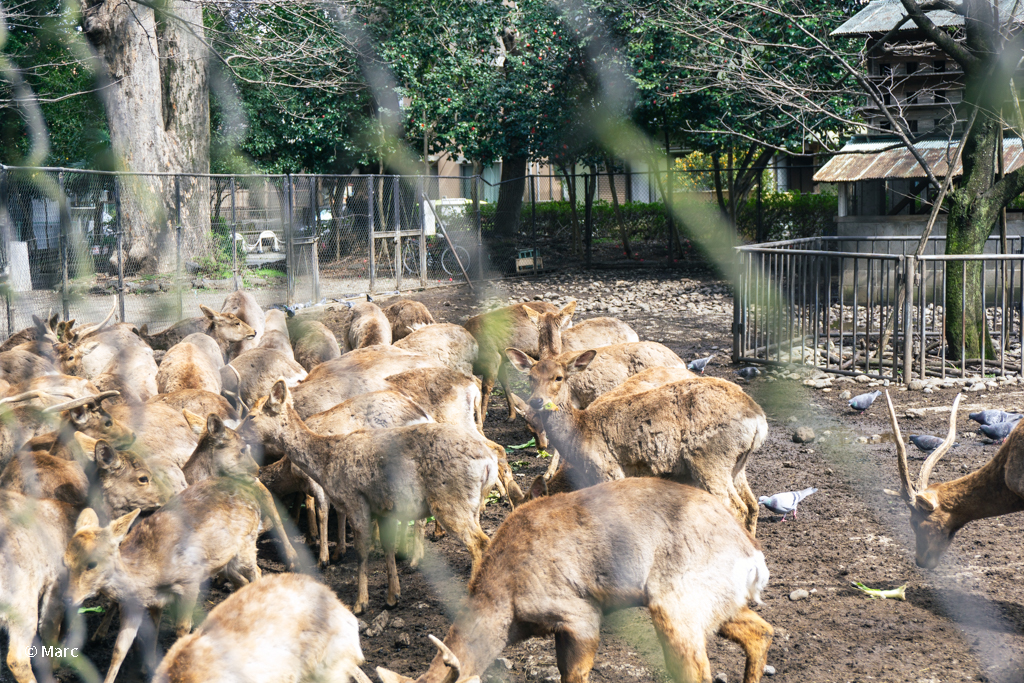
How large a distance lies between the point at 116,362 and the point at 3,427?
1.93 meters

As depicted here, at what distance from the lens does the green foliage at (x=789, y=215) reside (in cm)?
2100

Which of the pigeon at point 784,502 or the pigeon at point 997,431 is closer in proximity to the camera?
Result: the pigeon at point 784,502

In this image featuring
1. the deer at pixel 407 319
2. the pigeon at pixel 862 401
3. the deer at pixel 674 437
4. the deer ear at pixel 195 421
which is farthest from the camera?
the deer at pixel 407 319

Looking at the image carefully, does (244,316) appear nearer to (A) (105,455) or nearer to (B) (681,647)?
(A) (105,455)

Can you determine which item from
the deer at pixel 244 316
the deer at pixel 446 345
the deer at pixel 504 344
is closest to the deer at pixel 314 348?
the deer at pixel 244 316

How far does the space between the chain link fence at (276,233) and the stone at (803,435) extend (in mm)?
2535

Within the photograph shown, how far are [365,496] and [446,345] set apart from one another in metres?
3.44

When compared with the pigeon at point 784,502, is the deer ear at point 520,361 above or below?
above

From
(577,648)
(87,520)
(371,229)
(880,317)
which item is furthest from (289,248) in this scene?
(577,648)

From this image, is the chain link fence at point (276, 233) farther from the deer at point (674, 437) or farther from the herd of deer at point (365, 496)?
the deer at point (674, 437)

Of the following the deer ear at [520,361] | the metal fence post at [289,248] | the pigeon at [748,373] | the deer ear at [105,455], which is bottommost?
the pigeon at [748,373]

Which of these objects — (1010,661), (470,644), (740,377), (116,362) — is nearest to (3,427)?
(116,362)

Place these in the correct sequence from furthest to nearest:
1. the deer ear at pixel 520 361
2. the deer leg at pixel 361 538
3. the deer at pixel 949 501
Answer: the deer ear at pixel 520 361 → the deer leg at pixel 361 538 → the deer at pixel 949 501

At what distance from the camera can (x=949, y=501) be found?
16.7 feet
